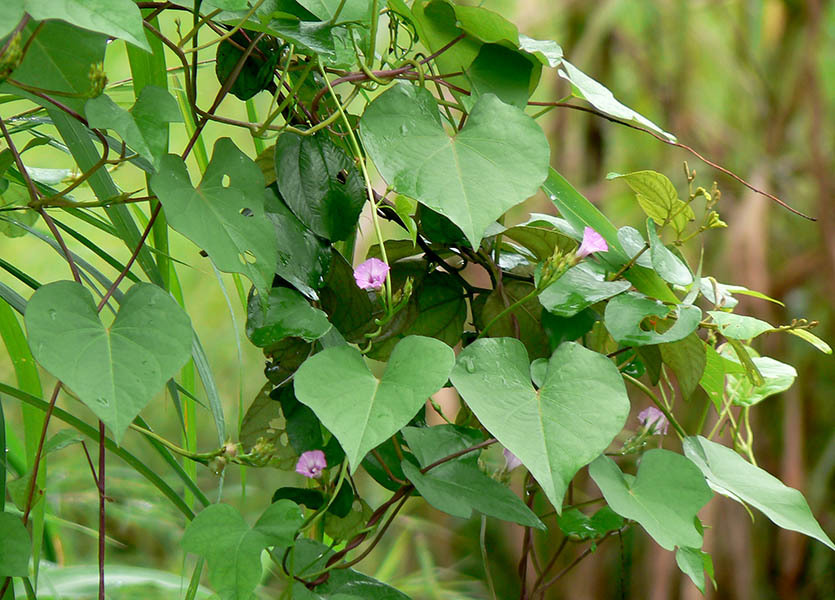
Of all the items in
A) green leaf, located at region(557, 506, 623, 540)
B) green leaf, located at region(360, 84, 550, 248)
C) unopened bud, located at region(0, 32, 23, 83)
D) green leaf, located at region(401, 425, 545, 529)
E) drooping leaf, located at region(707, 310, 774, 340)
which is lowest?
green leaf, located at region(557, 506, 623, 540)

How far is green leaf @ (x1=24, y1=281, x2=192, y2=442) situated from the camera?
1.01ft

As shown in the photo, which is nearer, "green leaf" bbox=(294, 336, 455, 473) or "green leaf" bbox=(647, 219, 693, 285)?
"green leaf" bbox=(294, 336, 455, 473)

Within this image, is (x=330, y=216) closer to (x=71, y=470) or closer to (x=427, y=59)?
(x=427, y=59)

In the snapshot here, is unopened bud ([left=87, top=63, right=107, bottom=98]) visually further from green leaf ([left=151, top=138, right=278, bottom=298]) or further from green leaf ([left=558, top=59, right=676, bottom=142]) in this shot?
green leaf ([left=558, top=59, right=676, bottom=142])

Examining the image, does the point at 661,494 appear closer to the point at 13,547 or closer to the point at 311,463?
the point at 311,463

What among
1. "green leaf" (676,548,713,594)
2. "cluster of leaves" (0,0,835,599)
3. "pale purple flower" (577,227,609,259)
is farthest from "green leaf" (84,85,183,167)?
"green leaf" (676,548,713,594)

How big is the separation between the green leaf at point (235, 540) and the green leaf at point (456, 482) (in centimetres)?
7

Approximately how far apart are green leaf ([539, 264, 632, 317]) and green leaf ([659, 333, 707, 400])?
51 millimetres

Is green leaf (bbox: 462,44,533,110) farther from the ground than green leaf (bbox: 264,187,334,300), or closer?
farther from the ground

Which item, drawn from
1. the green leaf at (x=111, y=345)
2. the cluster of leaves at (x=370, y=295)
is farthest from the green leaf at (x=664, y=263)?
the green leaf at (x=111, y=345)

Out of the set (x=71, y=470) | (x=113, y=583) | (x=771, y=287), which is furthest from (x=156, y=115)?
(x=771, y=287)

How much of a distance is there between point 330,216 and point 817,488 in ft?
6.10

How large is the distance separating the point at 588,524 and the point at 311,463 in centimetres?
17

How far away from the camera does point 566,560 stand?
1912mm
